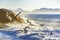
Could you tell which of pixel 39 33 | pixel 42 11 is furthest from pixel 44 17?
pixel 39 33

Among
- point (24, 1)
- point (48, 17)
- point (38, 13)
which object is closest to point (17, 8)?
point (24, 1)

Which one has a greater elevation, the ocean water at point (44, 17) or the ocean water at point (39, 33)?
the ocean water at point (44, 17)

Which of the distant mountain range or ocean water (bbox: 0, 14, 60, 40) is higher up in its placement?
the distant mountain range

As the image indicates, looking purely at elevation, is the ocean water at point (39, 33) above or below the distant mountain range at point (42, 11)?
below

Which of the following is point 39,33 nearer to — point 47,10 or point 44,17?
point 44,17

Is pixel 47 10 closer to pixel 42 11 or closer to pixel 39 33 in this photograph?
pixel 42 11

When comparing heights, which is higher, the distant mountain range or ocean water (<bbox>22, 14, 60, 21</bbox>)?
the distant mountain range

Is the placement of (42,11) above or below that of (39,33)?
above

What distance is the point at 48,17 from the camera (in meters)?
2.20

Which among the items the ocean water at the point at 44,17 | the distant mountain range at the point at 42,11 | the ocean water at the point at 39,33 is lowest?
the ocean water at the point at 39,33

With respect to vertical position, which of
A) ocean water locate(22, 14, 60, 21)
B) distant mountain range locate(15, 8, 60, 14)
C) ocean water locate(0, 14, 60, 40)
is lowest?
ocean water locate(0, 14, 60, 40)

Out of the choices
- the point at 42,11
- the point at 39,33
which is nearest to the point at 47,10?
the point at 42,11

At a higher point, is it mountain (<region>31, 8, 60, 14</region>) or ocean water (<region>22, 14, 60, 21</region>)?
mountain (<region>31, 8, 60, 14</region>)

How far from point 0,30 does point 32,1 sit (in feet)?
1.92
